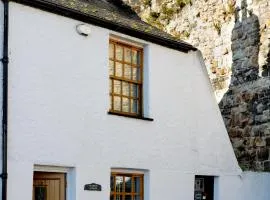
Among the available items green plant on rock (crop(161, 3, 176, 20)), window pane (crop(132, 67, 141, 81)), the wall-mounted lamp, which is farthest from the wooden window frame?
green plant on rock (crop(161, 3, 176, 20))

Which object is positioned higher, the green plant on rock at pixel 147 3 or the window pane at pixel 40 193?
the green plant on rock at pixel 147 3

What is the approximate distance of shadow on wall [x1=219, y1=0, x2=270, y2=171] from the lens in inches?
577

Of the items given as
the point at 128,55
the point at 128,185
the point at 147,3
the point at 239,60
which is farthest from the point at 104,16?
the point at 147,3

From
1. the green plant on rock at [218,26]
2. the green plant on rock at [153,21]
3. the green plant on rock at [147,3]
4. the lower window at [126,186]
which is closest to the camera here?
the lower window at [126,186]

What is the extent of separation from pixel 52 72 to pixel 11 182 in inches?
79.2

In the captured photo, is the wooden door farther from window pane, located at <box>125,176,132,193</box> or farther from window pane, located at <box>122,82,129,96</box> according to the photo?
window pane, located at <box>122,82,129,96</box>

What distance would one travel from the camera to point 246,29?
15422mm

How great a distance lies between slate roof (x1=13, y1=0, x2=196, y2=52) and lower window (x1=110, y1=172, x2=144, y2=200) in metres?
2.66

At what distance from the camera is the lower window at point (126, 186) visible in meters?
11.5

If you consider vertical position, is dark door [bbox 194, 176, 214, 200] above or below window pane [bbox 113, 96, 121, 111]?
below

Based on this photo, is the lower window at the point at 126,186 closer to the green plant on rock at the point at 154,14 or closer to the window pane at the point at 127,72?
the window pane at the point at 127,72

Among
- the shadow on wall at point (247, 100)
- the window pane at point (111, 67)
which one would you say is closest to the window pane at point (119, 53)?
the window pane at point (111, 67)

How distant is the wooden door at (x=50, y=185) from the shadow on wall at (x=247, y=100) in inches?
223

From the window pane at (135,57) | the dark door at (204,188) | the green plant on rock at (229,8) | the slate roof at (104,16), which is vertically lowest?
the dark door at (204,188)
